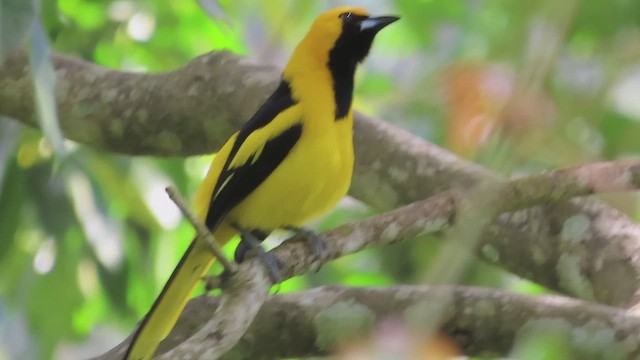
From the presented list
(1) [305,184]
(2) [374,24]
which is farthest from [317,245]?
(2) [374,24]

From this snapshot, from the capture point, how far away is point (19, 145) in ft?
8.13

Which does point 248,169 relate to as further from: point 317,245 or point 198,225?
point 198,225

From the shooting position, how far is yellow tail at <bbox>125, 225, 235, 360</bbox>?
5.61 feet

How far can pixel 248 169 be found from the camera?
1.86 metres

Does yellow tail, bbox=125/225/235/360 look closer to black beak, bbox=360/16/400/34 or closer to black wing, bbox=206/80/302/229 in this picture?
black wing, bbox=206/80/302/229

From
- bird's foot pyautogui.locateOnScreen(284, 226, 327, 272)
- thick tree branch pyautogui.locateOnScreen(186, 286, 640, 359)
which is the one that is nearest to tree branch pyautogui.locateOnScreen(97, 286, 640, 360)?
thick tree branch pyautogui.locateOnScreen(186, 286, 640, 359)

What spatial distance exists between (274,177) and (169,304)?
13.8 inches

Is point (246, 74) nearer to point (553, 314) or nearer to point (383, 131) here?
point (383, 131)

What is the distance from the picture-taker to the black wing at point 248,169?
72.8 inches

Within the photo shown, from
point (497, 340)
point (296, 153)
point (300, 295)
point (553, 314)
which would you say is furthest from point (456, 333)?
point (296, 153)

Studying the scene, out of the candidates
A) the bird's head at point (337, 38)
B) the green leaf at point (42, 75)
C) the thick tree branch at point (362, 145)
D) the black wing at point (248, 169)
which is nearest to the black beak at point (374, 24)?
the bird's head at point (337, 38)

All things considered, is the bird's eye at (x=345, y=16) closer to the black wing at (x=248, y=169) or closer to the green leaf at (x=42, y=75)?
the black wing at (x=248, y=169)

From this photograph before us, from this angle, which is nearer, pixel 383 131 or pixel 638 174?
pixel 638 174

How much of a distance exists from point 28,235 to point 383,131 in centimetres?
116
